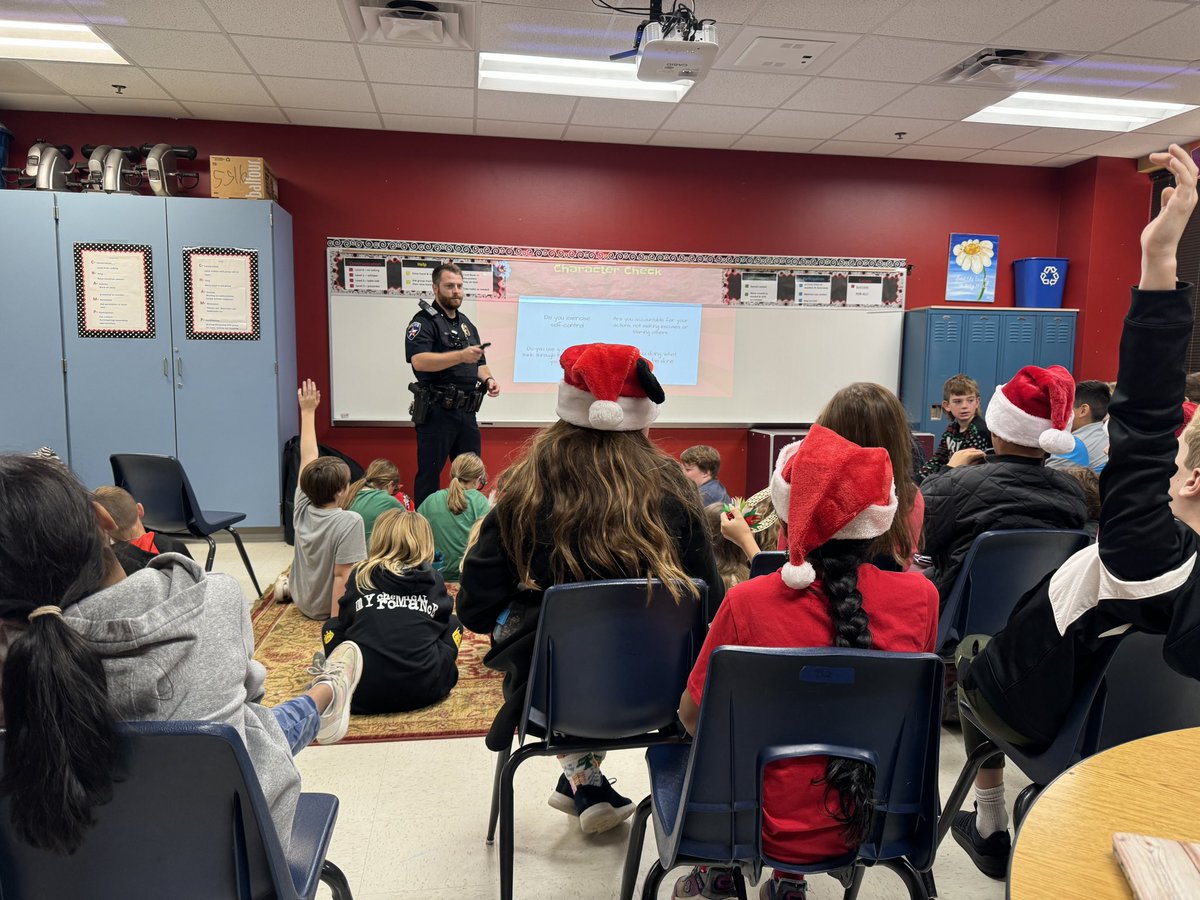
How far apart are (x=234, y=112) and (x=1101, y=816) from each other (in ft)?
18.8

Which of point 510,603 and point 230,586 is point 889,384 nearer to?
point 510,603

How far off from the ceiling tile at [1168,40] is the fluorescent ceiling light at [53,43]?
17.1 feet

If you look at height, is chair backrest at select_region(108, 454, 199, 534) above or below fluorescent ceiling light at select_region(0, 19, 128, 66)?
below

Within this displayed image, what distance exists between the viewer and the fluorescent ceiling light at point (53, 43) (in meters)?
3.80

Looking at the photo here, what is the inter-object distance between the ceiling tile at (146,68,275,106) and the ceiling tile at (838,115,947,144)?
3.84m

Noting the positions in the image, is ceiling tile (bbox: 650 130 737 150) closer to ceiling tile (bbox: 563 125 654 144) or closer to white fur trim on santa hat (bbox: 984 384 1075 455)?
ceiling tile (bbox: 563 125 654 144)

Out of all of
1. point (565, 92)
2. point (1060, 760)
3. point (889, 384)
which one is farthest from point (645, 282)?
point (1060, 760)

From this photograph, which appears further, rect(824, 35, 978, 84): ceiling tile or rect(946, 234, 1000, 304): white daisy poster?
rect(946, 234, 1000, 304): white daisy poster

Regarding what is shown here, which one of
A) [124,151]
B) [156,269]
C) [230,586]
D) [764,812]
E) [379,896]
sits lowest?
[379,896]

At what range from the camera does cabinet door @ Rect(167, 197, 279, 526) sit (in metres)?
4.80

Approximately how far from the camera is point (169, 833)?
0.93 metres

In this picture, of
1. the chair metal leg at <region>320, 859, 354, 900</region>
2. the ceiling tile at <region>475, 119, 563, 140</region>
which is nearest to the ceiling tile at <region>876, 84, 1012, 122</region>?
the ceiling tile at <region>475, 119, 563, 140</region>

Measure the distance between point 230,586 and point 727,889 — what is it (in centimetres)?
117

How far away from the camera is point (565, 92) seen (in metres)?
4.45
